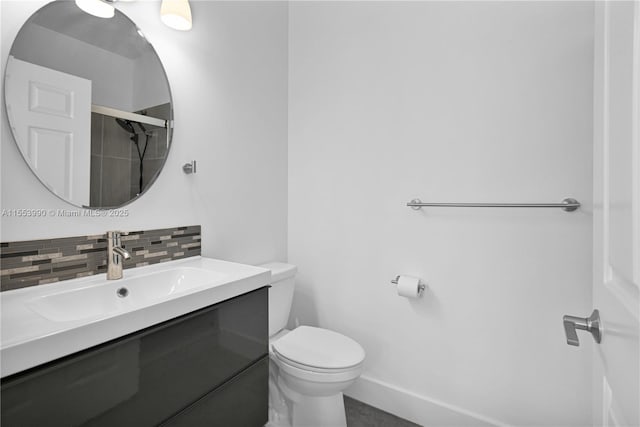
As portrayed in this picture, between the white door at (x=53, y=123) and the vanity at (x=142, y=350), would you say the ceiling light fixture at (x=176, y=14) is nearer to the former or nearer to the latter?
the white door at (x=53, y=123)

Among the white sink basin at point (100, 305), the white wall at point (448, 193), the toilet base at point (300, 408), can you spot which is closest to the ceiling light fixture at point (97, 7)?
the white sink basin at point (100, 305)

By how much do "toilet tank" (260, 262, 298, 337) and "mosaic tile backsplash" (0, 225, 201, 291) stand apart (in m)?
0.45

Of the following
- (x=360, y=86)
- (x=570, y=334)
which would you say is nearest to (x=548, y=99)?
(x=360, y=86)

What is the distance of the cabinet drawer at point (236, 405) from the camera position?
3.41 ft

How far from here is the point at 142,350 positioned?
893mm

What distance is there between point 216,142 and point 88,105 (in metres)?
0.57

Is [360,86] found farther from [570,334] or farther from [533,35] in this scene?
[570,334]

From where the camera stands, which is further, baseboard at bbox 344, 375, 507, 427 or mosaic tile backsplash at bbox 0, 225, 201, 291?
baseboard at bbox 344, 375, 507, 427

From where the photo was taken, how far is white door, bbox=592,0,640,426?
0.44 m

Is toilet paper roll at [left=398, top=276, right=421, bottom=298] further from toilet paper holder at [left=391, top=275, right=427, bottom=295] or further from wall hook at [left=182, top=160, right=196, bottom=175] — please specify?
wall hook at [left=182, top=160, right=196, bottom=175]

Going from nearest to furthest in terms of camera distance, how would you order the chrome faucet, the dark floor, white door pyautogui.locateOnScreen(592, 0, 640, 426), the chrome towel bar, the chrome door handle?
white door pyautogui.locateOnScreen(592, 0, 640, 426), the chrome door handle, the chrome faucet, the chrome towel bar, the dark floor

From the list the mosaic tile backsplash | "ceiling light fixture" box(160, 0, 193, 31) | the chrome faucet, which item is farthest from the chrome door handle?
"ceiling light fixture" box(160, 0, 193, 31)

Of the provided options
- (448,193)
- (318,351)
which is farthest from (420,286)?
(318,351)

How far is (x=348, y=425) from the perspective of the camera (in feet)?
5.56
